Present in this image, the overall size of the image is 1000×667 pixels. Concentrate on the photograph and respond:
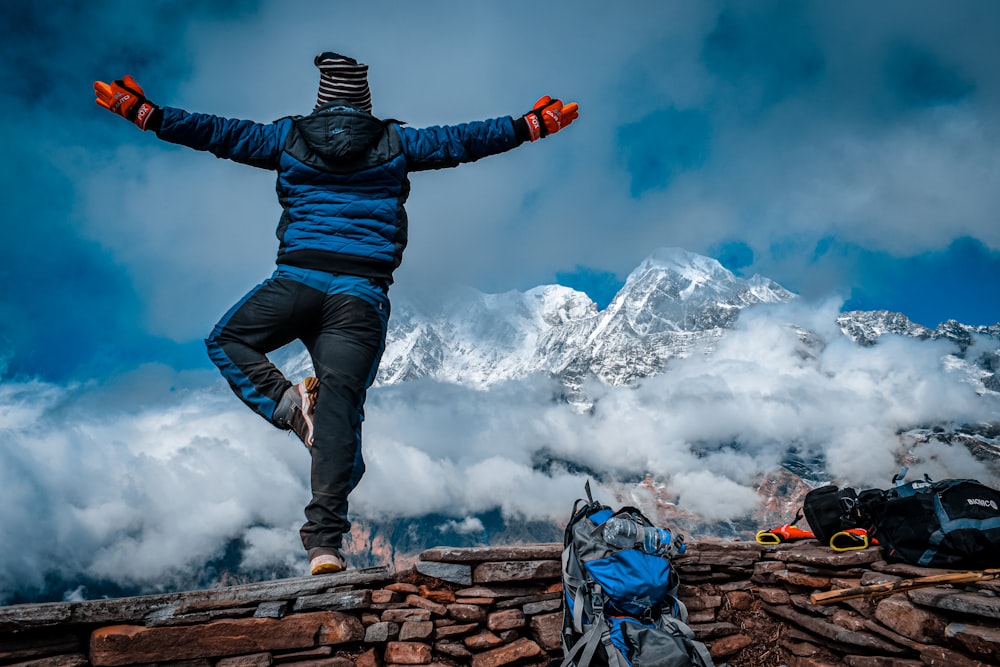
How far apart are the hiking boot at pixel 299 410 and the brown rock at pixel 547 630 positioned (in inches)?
82.6

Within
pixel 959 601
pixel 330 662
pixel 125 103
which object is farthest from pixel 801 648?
pixel 125 103

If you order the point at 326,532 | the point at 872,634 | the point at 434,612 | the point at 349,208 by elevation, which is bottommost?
the point at 872,634

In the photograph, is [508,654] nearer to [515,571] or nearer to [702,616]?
[515,571]

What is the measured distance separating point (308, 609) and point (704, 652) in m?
2.52

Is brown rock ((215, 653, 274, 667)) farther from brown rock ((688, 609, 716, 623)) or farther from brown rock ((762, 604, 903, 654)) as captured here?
brown rock ((762, 604, 903, 654))

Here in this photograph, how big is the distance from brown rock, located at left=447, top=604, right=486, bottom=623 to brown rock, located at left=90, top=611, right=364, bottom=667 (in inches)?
25.3

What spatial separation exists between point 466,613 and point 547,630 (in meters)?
0.63

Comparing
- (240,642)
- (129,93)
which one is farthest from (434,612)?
(129,93)

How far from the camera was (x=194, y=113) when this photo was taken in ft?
13.4

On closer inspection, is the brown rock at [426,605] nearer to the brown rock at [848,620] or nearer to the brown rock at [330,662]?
the brown rock at [330,662]

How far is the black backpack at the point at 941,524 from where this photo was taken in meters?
4.06

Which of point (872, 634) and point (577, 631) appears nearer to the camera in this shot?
point (577, 631)

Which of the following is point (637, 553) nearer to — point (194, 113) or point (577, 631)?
point (577, 631)

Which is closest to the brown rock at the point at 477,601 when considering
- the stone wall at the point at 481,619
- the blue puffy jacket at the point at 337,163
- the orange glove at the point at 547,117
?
the stone wall at the point at 481,619
